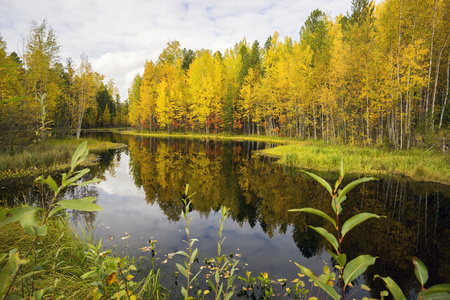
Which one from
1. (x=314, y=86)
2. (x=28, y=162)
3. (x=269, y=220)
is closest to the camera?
(x=269, y=220)

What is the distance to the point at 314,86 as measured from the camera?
88.9ft

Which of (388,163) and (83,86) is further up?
(83,86)

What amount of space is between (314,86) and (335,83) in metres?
7.08

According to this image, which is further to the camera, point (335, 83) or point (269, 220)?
point (335, 83)

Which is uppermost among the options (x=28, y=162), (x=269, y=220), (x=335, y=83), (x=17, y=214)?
(x=335, y=83)

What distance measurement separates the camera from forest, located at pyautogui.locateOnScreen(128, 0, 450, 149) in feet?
49.5

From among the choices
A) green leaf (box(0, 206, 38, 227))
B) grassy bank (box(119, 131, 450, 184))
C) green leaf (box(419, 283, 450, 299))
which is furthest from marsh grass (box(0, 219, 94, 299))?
grassy bank (box(119, 131, 450, 184))

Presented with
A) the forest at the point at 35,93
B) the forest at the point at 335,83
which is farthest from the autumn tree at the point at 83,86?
the forest at the point at 335,83

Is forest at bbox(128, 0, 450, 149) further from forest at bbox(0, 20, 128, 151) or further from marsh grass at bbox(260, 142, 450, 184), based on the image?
forest at bbox(0, 20, 128, 151)

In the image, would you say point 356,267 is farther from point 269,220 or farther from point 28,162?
point 28,162

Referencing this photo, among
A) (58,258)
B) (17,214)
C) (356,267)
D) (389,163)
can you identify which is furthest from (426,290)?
(389,163)

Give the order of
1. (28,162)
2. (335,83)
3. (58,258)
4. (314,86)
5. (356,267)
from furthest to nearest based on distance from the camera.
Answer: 1. (314,86)
2. (335,83)
3. (28,162)
4. (58,258)
5. (356,267)

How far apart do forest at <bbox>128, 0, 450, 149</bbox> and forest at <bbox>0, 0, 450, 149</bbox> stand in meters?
0.10

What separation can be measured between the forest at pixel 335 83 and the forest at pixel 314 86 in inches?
3.9
